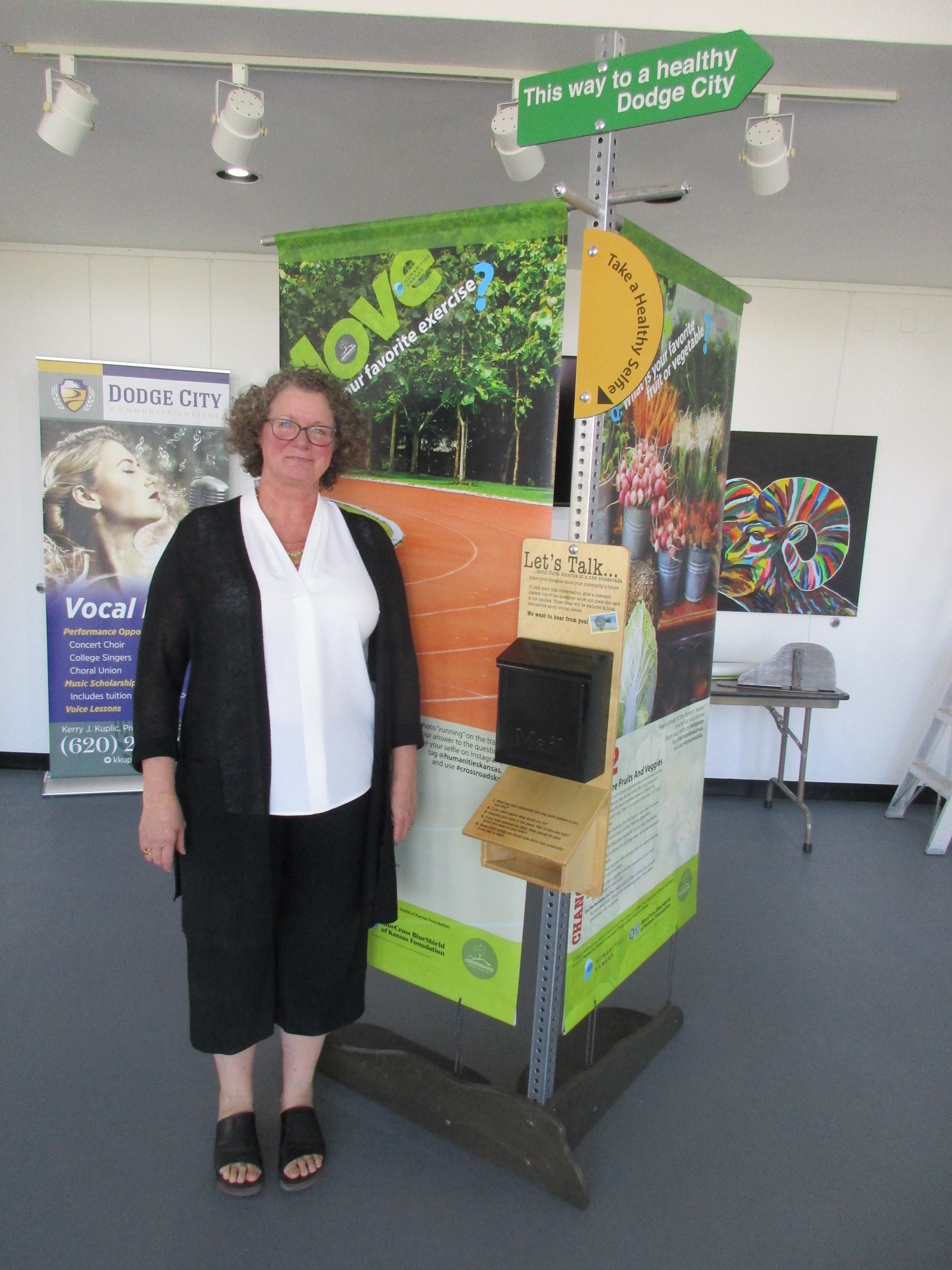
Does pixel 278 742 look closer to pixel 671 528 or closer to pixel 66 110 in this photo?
pixel 671 528

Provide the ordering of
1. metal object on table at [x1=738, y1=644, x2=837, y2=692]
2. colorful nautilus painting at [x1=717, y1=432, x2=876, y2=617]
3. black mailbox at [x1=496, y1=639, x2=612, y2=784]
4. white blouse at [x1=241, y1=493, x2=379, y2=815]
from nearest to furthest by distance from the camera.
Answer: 1. black mailbox at [x1=496, y1=639, x2=612, y2=784]
2. white blouse at [x1=241, y1=493, x2=379, y2=815]
3. metal object on table at [x1=738, y1=644, x2=837, y2=692]
4. colorful nautilus painting at [x1=717, y1=432, x2=876, y2=617]

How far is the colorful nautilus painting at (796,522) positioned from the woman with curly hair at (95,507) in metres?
2.97

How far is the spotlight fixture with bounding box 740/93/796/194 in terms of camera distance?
2209 millimetres

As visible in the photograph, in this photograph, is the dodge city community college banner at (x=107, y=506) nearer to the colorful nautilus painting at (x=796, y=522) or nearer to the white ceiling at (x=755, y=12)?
the white ceiling at (x=755, y=12)

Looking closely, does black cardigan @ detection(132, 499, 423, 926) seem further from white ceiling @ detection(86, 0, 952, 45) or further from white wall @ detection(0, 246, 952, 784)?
white wall @ detection(0, 246, 952, 784)

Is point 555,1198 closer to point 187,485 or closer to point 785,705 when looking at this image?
point 785,705

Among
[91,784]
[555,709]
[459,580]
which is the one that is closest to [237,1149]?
[555,709]

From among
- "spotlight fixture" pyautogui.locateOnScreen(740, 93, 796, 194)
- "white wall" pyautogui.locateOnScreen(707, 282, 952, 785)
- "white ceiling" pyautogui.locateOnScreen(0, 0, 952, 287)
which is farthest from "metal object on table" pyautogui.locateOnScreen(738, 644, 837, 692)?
"spotlight fixture" pyautogui.locateOnScreen(740, 93, 796, 194)

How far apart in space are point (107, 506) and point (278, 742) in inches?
112

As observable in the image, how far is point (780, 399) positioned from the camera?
4.20 metres

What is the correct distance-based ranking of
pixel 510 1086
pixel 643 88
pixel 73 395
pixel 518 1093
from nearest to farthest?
pixel 643 88 → pixel 518 1093 → pixel 510 1086 → pixel 73 395

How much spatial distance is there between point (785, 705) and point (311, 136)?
3085 millimetres

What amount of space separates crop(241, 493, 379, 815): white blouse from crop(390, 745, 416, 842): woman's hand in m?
0.11

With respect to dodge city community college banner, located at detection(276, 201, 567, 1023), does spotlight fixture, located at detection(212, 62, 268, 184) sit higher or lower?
higher
